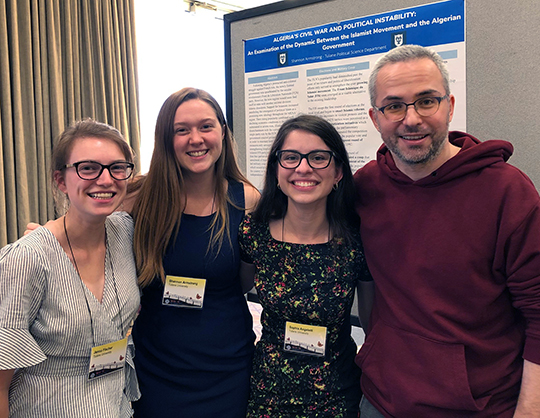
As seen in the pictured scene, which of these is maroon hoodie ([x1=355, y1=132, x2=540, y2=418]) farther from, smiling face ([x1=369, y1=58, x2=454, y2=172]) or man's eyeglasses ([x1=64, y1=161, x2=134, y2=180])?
man's eyeglasses ([x1=64, y1=161, x2=134, y2=180])

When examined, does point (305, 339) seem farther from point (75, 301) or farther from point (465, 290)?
point (75, 301)

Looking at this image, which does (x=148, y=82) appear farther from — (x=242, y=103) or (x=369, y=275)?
(x=369, y=275)

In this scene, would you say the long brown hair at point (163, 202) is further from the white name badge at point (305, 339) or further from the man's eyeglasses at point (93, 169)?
the white name badge at point (305, 339)

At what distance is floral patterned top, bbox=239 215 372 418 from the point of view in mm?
1438

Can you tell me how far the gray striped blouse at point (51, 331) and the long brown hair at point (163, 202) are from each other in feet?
0.70

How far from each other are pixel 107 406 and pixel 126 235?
0.57 metres

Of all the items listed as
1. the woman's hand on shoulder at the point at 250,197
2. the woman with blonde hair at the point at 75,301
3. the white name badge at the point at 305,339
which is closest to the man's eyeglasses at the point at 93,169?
the woman with blonde hair at the point at 75,301

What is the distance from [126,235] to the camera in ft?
5.25

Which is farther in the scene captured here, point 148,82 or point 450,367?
point 148,82

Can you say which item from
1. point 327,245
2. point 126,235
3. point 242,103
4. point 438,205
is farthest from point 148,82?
point 438,205

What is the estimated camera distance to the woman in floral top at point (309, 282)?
4.73 ft

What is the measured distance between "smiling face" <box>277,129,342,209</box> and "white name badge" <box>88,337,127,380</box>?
0.75 m

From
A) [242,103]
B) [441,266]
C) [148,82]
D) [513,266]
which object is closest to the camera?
[513,266]

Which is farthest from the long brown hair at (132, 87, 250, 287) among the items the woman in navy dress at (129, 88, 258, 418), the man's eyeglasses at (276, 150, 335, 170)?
the man's eyeglasses at (276, 150, 335, 170)
